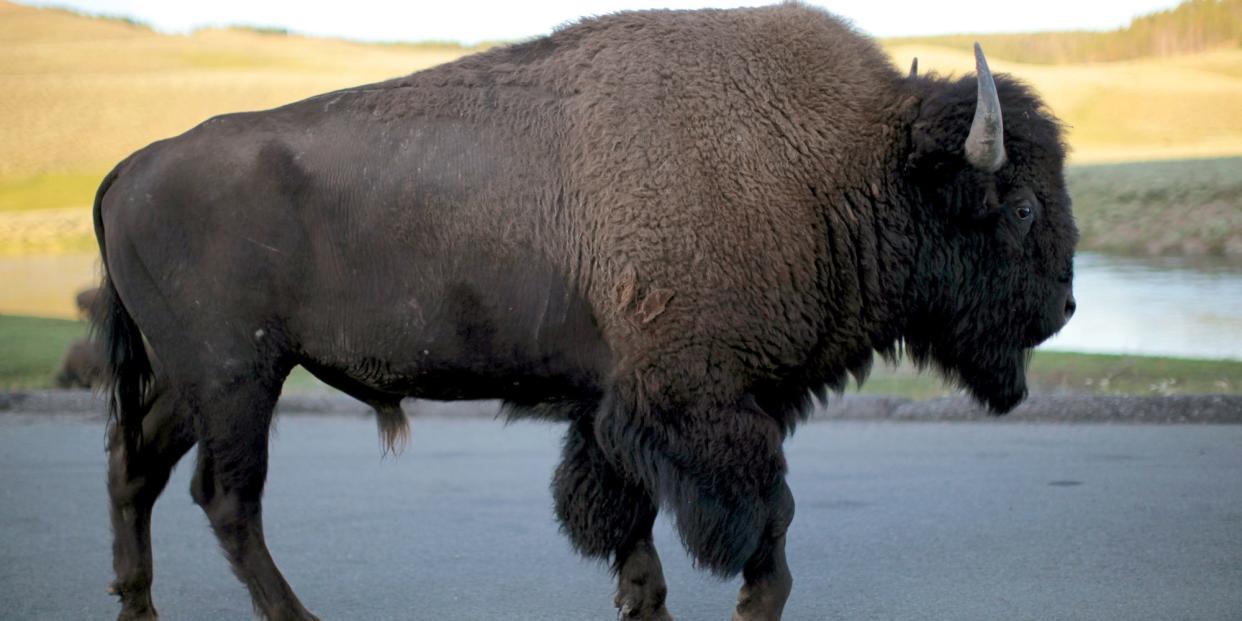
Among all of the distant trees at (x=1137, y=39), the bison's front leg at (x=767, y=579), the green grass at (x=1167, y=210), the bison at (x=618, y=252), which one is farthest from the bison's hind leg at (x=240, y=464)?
the distant trees at (x=1137, y=39)

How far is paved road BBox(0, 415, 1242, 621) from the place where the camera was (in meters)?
4.84

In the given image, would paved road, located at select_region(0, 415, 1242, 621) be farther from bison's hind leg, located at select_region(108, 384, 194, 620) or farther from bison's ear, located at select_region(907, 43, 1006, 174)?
bison's ear, located at select_region(907, 43, 1006, 174)

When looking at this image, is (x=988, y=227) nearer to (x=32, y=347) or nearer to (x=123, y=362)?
(x=123, y=362)

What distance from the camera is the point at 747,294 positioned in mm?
4109

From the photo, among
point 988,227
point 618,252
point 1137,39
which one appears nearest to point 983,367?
point 988,227

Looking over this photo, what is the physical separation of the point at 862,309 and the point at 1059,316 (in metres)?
0.70

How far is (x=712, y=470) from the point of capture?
13.4 feet

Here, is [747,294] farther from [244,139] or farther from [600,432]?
[244,139]

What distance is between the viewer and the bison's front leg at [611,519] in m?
4.49

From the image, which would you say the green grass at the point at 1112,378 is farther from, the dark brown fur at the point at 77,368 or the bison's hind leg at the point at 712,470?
the dark brown fur at the point at 77,368

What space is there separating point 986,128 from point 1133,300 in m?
9.26

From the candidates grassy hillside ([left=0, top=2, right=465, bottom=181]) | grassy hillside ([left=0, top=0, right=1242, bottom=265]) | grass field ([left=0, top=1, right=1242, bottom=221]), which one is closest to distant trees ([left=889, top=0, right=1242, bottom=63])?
grassy hillside ([left=0, top=0, right=1242, bottom=265])

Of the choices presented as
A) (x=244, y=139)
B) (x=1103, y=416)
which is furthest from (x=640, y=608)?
(x=1103, y=416)

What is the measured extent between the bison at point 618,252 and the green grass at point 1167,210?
316 inches
